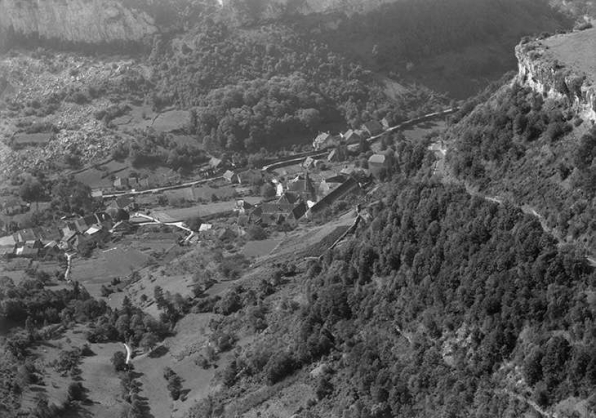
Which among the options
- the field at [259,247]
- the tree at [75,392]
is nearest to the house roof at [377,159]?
the field at [259,247]

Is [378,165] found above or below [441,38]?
below

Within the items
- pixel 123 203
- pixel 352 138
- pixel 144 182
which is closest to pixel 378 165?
pixel 352 138

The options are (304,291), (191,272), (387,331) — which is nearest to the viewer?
(387,331)

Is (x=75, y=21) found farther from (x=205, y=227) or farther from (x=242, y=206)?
(x=205, y=227)

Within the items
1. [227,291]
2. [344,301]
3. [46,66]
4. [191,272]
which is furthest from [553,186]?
[46,66]

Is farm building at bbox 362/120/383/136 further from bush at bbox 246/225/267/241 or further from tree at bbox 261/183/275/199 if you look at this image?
bush at bbox 246/225/267/241

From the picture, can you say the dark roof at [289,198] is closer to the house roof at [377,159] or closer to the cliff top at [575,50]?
the house roof at [377,159]

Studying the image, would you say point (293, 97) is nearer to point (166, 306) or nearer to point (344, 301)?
point (166, 306)
